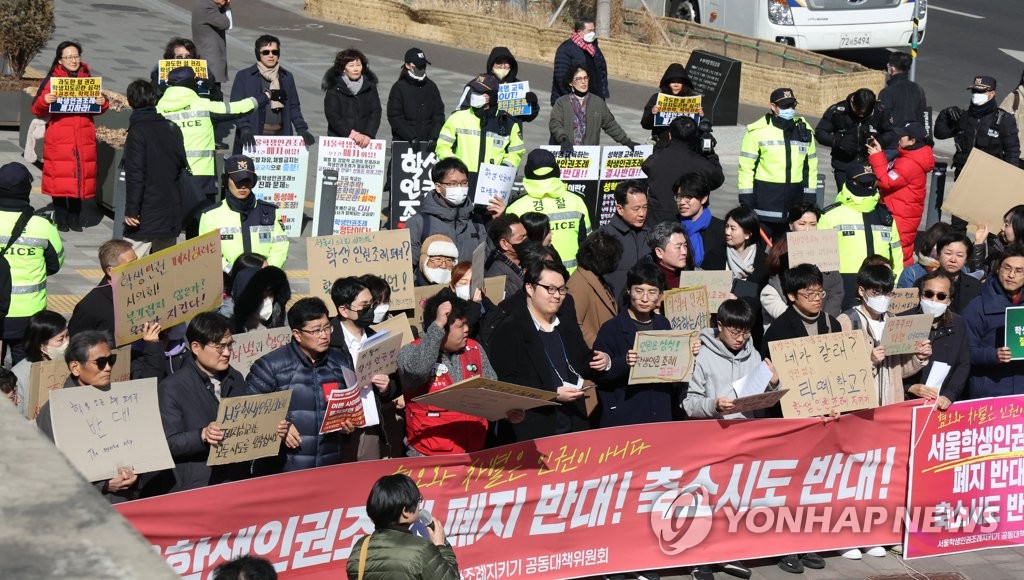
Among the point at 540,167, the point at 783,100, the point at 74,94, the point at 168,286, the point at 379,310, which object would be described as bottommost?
the point at 379,310

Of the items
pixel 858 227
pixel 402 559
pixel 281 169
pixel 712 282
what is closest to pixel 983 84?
pixel 858 227

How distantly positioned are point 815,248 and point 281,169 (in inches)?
205

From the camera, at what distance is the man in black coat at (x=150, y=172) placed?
39.5 feet

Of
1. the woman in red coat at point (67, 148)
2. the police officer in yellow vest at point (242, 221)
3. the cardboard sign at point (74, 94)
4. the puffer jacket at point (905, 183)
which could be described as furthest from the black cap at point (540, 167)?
the woman in red coat at point (67, 148)

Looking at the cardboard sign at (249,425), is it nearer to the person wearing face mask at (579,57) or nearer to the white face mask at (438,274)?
the white face mask at (438,274)

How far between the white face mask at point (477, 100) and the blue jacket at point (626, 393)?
4578mm

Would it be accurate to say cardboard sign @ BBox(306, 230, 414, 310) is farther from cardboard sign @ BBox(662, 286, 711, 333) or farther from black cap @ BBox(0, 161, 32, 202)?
Result: black cap @ BBox(0, 161, 32, 202)

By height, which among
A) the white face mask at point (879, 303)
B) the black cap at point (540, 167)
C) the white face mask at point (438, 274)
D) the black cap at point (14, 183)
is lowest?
the white face mask at point (438, 274)

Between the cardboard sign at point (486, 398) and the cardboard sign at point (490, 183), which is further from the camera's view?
the cardboard sign at point (490, 183)

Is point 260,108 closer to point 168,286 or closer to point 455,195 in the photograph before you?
point 455,195

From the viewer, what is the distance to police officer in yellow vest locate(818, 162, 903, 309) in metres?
11.6

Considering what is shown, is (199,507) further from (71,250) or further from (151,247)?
(71,250)

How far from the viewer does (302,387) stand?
7820 mm

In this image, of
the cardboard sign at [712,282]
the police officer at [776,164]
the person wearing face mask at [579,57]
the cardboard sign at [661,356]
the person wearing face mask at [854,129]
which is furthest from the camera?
the person wearing face mask at [579,57]
